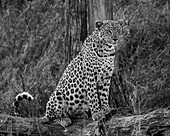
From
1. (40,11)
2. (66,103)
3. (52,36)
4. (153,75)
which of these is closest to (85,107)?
(66,103)

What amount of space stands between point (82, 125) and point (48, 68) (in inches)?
136

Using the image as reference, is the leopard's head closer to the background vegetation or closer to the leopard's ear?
the leopard's ear

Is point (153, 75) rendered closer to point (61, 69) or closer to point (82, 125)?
point (61, 69)

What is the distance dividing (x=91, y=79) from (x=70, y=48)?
3.44 feet

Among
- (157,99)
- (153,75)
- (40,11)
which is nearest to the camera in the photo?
(157,99)

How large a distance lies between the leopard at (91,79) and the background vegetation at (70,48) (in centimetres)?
47

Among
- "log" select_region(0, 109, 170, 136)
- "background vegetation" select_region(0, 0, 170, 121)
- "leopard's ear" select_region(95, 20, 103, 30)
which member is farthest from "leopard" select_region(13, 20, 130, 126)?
"background vegetation" select_region(0, 0, 170, 121)

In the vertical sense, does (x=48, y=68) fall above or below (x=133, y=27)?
below

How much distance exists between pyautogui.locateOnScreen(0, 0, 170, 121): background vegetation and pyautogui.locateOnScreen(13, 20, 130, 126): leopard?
0.47 m

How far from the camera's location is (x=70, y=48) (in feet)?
28.0

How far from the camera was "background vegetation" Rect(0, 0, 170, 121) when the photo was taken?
27.8 feet

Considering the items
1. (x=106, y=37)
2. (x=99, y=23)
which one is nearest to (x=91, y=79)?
(x=106, y=37)

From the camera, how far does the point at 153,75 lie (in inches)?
396

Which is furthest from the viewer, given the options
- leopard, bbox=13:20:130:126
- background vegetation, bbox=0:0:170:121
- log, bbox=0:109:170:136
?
background vegetation, bbox=0:0:170:121
